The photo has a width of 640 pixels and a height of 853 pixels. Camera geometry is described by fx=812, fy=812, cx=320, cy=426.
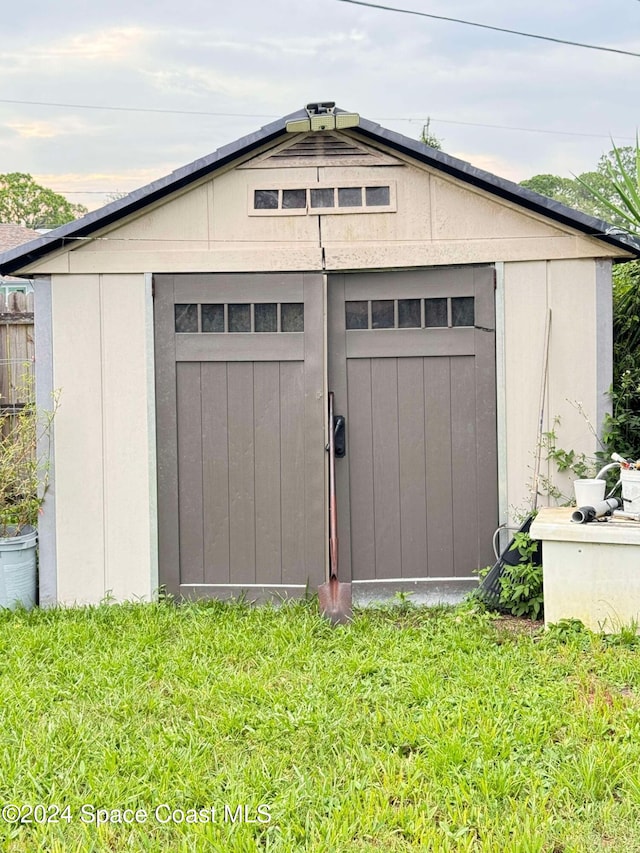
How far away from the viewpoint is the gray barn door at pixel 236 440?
4.86m

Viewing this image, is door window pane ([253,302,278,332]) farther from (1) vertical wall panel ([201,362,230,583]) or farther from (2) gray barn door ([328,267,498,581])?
(1) vertical wall panel ([201,362,230,583])

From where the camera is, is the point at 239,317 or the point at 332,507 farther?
the point at 239,317

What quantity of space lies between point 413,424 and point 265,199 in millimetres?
1604

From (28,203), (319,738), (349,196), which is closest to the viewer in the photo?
(319,738)

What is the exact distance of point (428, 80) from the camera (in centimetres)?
1852

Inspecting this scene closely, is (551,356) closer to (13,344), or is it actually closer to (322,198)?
(322,198)

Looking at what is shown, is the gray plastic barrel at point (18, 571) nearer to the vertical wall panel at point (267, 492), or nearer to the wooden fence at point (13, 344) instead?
the vertical wall panel at point (267, 492)

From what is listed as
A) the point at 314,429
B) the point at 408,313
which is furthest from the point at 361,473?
the point at 408,313

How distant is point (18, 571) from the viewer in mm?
4828

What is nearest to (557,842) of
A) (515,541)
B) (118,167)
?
(515,541)

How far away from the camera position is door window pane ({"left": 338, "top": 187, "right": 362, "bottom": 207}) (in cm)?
479

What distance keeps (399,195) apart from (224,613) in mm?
2637

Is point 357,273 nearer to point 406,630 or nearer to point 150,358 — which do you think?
point 150,358

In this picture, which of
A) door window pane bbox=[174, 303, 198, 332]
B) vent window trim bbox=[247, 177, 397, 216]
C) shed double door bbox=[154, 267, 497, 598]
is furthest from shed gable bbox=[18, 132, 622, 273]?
door window pane bbox=[174, 303, 198, 332]
